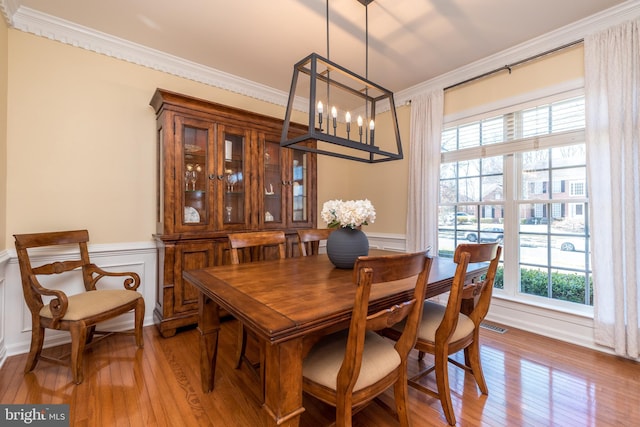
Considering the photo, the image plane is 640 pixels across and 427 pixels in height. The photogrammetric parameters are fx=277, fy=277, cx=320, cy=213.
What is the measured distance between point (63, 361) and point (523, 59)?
15.0 ft

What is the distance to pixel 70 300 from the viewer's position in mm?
2039

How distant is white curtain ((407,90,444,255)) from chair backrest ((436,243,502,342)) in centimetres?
164

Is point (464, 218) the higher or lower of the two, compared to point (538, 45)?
lower

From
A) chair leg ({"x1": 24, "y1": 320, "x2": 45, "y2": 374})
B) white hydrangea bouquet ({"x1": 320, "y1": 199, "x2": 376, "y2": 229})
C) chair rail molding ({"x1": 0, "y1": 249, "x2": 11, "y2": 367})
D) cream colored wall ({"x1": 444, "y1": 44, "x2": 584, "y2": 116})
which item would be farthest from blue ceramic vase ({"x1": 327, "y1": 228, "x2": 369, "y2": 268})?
chair rail molding ({"x1": 0, "y1": 249, "x2": 11, "y2": 367})

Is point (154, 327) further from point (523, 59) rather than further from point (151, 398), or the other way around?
point (523, 59)

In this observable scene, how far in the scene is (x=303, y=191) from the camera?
11.3ft

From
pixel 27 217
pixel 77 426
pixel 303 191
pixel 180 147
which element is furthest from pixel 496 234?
pixel 27 217

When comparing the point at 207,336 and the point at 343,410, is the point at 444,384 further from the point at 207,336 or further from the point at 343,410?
the point at 207,336

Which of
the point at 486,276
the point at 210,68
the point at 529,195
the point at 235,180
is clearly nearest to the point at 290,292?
the point at 486,276

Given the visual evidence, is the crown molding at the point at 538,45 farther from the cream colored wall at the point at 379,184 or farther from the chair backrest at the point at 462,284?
the chair backrest at the point at 462,284

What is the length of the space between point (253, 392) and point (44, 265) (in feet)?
6.14

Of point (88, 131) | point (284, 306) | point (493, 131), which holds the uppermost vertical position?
point (493, 131)

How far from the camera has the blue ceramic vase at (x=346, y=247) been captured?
186 cm

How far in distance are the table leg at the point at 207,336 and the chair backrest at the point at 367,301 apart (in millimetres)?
924
